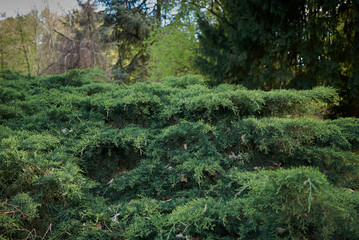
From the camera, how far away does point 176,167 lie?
2.55 metres

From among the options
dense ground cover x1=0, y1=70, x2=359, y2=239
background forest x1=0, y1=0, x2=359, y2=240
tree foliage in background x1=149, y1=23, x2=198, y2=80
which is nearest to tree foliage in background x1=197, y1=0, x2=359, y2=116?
background forest x1=0, y1=0, x2=359, y2=240

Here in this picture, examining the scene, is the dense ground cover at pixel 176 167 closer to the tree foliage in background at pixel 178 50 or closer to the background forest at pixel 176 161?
the background forest at pixel 176 161

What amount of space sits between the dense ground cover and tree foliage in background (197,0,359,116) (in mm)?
2917

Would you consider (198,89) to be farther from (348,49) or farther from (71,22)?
(71,22)

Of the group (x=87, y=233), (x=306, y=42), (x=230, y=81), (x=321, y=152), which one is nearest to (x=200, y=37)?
(x=230, y=81)

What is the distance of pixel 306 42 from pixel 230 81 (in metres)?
2.16

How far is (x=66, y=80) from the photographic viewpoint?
4.66 metres

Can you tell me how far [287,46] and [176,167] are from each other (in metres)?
4.75

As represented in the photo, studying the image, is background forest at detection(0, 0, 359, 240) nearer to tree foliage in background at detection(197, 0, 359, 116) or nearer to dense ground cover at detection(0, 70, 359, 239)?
dense ground cover at detection(0, 70, 359, 239)

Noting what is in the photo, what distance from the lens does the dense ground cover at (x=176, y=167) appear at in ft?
5.38

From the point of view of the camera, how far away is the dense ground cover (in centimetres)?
164

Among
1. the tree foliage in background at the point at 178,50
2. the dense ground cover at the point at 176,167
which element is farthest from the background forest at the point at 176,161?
the tree foliage in background at the point at 178,50

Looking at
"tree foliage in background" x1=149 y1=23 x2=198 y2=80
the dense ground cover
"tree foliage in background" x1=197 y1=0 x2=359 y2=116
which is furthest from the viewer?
"tree foliage in background" x1=149 y1=23 x2=198 y2=80

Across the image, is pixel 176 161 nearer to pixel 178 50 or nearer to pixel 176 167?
pixel 176 167
